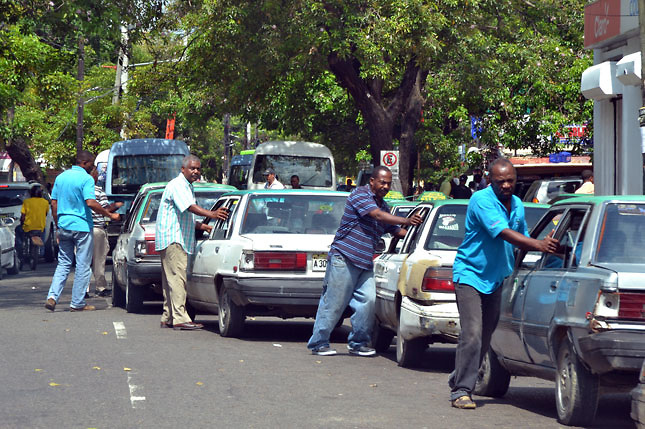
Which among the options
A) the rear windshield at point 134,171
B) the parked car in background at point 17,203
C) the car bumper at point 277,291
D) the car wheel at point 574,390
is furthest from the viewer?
the rear windshield at point 134,171

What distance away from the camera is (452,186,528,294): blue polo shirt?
802 cm

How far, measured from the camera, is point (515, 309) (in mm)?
8234

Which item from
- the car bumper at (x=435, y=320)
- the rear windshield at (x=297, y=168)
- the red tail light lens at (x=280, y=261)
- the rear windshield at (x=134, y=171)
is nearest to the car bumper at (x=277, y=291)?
the red tail light lens at (x=280, y=261)

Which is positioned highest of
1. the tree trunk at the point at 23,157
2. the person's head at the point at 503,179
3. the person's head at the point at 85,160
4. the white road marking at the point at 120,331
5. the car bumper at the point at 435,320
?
the tree trunk at the point at 23,157

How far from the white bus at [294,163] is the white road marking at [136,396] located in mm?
21309

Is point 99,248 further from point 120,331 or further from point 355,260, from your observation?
point 355,260

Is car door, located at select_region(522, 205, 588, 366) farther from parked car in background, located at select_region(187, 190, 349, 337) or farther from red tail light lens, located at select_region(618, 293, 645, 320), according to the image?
parked car in background, located at select_region(187, 190, 349, 337)

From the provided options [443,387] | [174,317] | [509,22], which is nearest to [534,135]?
[509,22]

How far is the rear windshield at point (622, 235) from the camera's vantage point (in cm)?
724

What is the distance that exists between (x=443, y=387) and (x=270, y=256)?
3.13 metres

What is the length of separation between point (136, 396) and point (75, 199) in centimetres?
692

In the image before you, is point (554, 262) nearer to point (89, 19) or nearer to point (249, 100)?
point (89, 19)

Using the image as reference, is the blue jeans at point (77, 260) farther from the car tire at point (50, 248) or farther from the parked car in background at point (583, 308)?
the car tire at point (50, 248)

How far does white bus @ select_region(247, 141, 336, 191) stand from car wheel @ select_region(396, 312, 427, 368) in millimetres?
19780
